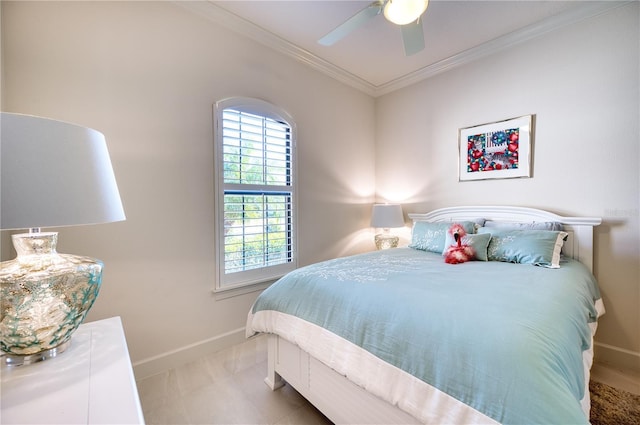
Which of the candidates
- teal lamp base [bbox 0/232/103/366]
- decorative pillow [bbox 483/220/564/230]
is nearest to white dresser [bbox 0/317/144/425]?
teal lamp base [bbox 0/232/103/366]

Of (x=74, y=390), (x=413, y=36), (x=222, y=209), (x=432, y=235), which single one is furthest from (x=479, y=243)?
(x=74, y=390)

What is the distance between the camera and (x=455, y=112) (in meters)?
3.07

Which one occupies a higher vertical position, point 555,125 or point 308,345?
point 555,125

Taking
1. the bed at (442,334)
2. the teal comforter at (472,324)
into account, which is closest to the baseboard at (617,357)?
the bed at (442,334)

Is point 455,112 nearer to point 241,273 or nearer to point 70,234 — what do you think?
point 241,273

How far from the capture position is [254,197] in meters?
2.54

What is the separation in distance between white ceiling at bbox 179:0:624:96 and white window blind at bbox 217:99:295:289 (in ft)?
2.51

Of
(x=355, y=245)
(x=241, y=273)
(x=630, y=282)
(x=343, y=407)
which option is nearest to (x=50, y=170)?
(x=343, y=407)

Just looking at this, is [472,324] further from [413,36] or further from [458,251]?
[413,36]

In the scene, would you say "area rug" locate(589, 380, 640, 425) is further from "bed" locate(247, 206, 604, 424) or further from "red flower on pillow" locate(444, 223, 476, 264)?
"red flower on pillow" locate(444, 223, 476, 264)

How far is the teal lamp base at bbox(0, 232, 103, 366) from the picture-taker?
2.65ft

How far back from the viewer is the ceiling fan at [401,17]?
5.03 ft

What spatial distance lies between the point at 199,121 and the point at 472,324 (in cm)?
230

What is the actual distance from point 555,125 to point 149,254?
361 cm
